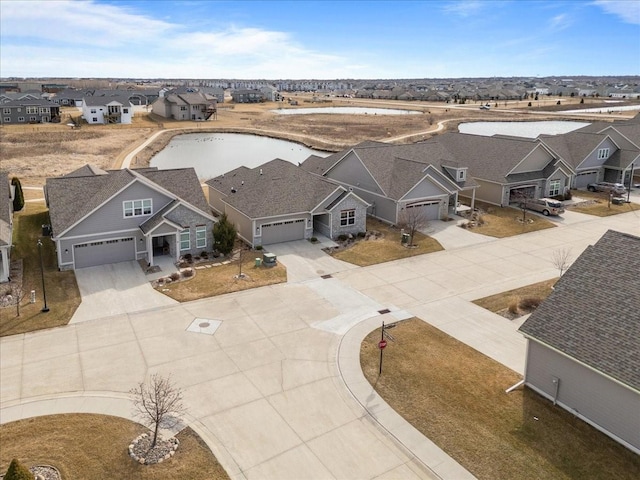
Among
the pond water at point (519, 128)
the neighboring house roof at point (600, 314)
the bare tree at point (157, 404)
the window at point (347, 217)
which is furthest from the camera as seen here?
the pond water at point (519, 128)

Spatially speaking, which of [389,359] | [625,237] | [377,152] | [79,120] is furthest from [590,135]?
[79,120]

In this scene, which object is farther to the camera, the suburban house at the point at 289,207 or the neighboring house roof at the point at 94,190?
the suburban house at the point at 289,207

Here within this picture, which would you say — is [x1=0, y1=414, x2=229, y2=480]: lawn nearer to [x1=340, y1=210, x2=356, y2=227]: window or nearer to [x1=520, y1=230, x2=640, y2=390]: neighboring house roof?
[x1=520, y1=230, x2=640, y2=390]: neighboring house roof

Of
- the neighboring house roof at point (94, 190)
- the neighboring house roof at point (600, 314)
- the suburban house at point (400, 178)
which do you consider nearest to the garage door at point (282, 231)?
the neighboring house roof at point (94, 190)

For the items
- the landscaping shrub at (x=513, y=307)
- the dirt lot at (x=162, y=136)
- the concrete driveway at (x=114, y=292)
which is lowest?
the concrete driveway at (x=114, y=292)

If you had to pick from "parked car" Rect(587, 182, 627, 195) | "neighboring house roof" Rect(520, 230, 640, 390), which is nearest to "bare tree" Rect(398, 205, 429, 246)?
"neighboring house roof" Rect(520, 230, 640, 390)

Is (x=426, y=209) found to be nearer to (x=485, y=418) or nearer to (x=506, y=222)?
(x=506, y=222)

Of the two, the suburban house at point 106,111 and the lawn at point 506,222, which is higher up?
the suburban house at point 106,111

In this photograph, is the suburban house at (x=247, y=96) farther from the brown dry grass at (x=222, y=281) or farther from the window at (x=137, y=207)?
the brown dry grass at (x=222, y=281)
